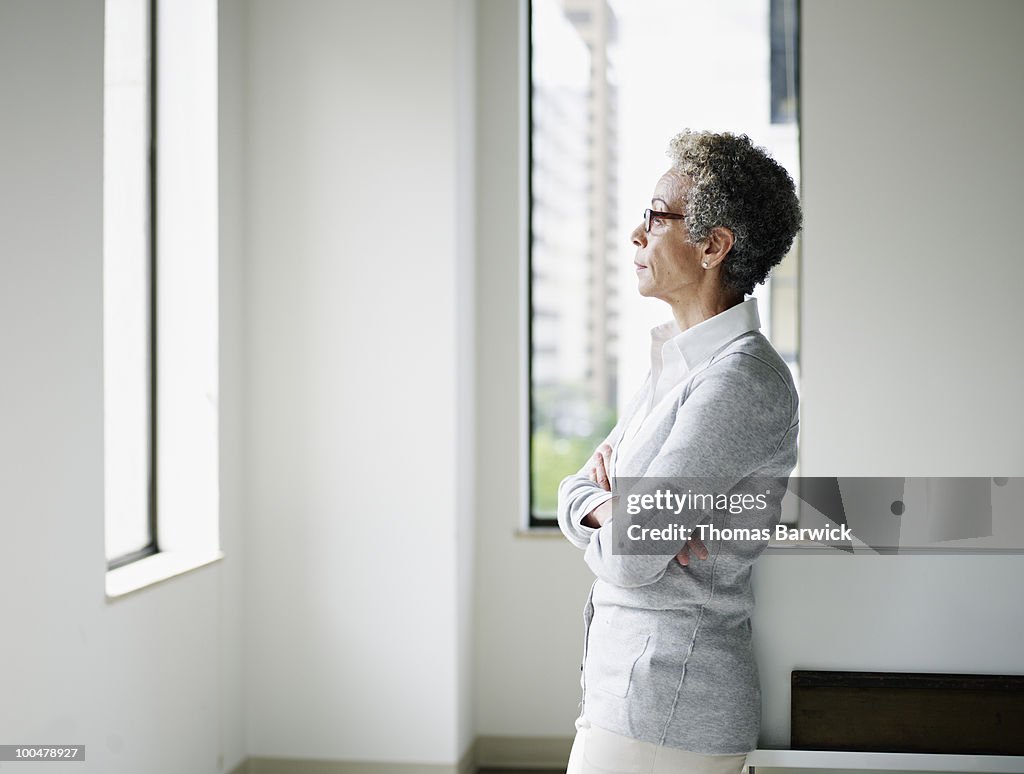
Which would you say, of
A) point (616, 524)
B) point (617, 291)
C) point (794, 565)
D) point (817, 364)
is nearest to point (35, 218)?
point (616, 524)

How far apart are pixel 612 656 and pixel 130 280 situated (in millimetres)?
1709

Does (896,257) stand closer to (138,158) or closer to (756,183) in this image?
(756,183)

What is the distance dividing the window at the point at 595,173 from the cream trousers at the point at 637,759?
72.0 inches

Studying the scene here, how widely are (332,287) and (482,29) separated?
3.23 feet

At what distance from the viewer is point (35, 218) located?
1.84m

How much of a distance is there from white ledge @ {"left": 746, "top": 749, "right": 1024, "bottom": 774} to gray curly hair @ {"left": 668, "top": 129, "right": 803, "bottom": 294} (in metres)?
0.69

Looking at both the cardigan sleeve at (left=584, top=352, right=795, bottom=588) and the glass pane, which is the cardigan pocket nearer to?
the cardigan sleeve at (left=584, top=352, right=795, bottom=588)

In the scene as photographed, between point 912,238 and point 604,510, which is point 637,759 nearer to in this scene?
point 604,510

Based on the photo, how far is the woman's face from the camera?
1462 mm

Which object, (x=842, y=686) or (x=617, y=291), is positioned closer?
(x=842, y=686)

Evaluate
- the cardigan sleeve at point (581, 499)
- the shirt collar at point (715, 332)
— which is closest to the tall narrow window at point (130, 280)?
the cardigan sleeve at point (581, 499)

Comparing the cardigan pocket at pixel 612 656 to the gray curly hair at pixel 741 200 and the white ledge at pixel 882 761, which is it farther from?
the gray curly hair at pixel 741 200

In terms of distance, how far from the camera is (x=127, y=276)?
8.23 feet

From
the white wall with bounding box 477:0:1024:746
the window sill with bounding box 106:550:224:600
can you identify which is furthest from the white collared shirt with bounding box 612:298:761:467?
the white wall with bounding box 477:0:1024:746
